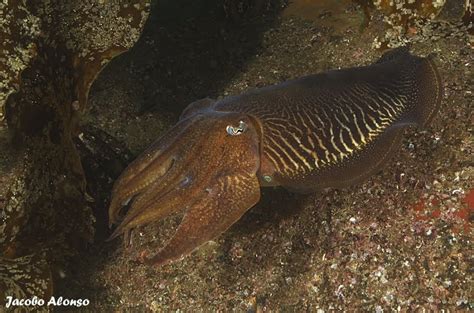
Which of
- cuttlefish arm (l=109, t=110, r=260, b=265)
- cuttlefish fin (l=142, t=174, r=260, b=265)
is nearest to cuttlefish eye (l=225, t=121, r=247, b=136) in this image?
cuttlefish arm (l=109, t=110, r=260, b=265)

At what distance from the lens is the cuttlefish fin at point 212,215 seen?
7.41 feet

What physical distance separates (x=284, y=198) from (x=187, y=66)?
2.39 m

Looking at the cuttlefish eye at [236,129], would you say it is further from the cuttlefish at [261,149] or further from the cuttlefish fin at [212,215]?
the cuttlefish fin at [212,215]

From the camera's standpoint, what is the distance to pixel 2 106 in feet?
8.30

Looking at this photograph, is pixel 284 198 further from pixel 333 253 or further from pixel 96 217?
pixel 96 217

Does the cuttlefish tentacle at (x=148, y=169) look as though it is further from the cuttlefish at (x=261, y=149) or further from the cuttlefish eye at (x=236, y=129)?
the cuttlefish eye at (x=236, y=129)

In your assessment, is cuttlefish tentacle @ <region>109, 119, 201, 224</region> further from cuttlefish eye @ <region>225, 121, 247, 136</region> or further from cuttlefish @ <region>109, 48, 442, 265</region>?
cuttlefish eye @ <region>225, 121, 247, 136</region>

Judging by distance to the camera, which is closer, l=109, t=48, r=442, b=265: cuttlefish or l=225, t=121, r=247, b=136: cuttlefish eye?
l=109, t=48, r=442, b=265: cuttlefish

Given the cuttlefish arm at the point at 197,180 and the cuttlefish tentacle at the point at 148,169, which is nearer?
Answer: the cuttlefish arm at the point at 197,180

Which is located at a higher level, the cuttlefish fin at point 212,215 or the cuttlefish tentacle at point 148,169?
the cuttlefish tentacle at point 148,169

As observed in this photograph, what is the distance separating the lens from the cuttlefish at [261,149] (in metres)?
2.34

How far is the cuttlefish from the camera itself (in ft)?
7.66

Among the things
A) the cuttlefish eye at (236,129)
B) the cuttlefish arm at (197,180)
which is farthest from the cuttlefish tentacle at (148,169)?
the cuttlefish eye at (236,129)

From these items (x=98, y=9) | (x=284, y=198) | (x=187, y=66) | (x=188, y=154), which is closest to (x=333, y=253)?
(x=284, y=198)
